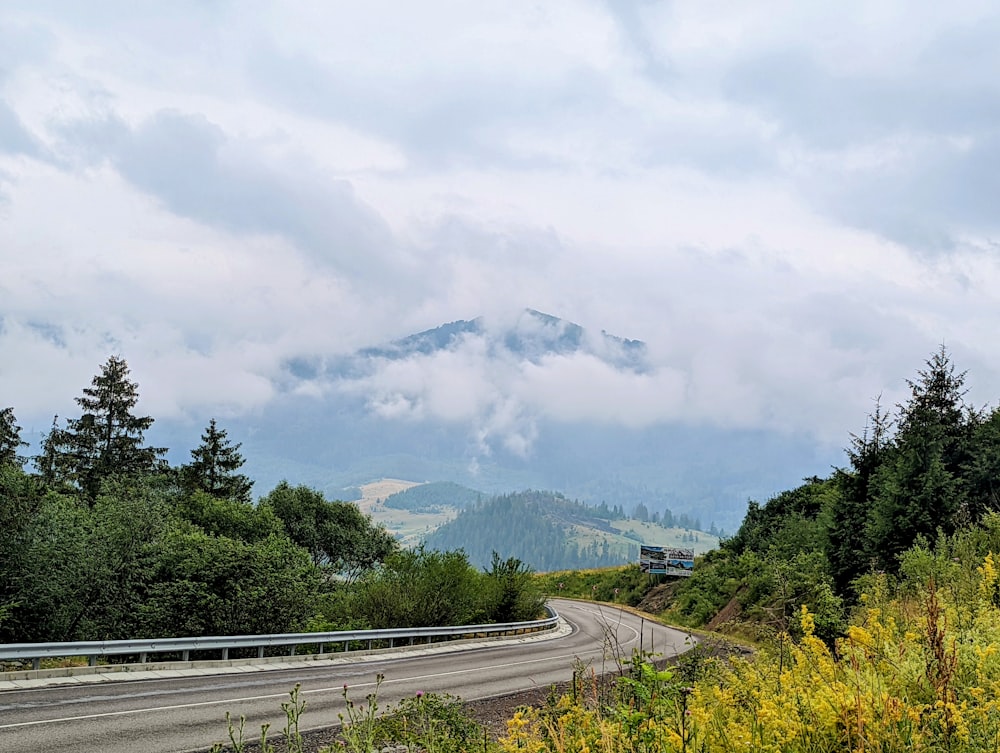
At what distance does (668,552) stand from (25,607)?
46.1 meters

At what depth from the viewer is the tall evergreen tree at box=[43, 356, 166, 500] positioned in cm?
5278

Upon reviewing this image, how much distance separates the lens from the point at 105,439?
5506 cm

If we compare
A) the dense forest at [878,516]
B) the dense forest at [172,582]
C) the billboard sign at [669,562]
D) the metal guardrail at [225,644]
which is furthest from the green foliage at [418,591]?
the billboard sign at [669,562]

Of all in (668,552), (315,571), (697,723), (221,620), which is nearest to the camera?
(697,723)

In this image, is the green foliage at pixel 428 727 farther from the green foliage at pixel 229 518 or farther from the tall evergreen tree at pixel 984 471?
the green foliage at pixel 229 518

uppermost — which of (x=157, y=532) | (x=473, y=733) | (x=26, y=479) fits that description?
(x=26, y=479)

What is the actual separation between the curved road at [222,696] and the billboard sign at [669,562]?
111 feet

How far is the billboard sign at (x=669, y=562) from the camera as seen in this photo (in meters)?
55.2

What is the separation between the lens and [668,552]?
184 ft

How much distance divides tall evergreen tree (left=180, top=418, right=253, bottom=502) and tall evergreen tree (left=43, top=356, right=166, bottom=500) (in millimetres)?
2989

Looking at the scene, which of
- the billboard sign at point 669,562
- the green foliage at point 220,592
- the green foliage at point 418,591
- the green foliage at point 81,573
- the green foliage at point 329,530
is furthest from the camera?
the green foliage at point 329,530

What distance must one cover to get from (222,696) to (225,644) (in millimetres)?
3948

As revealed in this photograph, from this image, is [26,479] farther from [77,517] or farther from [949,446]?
[949,446]

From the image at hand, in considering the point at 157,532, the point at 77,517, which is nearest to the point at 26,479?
the point at 77,517
